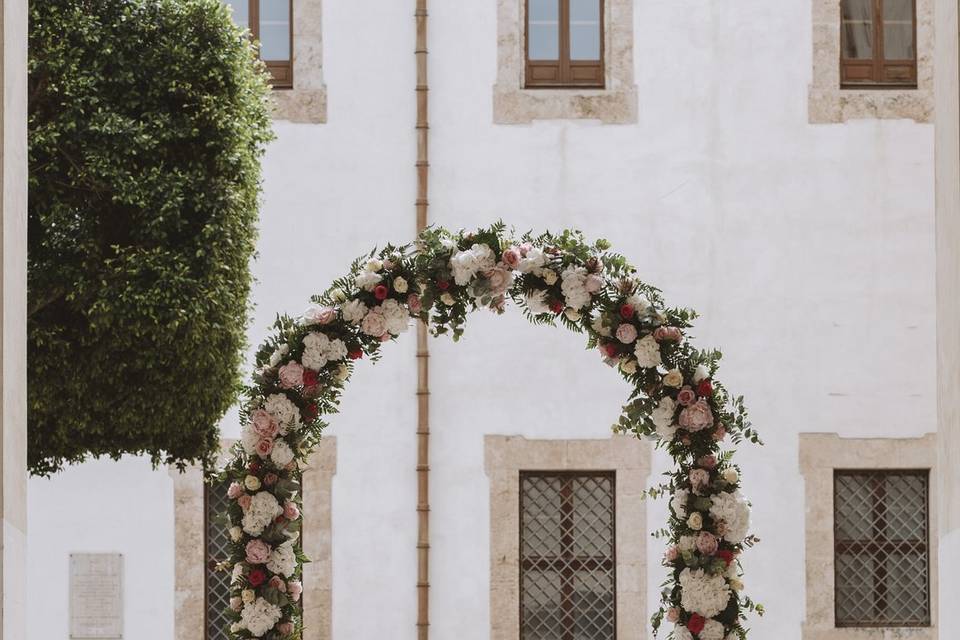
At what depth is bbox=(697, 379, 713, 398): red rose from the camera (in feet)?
22.0

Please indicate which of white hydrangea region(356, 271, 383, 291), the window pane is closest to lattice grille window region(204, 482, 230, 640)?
white hydrangea region(356, 271, 383, 291)

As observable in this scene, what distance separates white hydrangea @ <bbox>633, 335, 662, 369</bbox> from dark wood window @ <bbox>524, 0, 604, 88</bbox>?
4.54 m

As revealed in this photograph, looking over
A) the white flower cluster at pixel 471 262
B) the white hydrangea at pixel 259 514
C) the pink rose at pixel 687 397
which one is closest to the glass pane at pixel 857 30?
the pink rose at pixel 687 397

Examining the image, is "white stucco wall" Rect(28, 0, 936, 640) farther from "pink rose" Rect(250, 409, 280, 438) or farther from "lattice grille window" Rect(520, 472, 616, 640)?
"pink rose" Rect(250, 409, 280, 438)

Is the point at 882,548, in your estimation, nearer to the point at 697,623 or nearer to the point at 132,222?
the point at 697,623

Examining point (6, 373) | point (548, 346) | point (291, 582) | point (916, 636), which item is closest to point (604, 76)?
point (548, 346)

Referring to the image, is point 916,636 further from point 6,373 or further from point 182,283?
point 6,373

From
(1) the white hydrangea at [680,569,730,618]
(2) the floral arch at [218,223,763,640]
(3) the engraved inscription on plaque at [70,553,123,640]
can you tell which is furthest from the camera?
(3) the engraved inscription on plaque at [70,553,123,640]

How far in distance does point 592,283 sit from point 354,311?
3.51 feet

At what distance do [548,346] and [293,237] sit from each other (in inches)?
76.9

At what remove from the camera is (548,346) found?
10758mm

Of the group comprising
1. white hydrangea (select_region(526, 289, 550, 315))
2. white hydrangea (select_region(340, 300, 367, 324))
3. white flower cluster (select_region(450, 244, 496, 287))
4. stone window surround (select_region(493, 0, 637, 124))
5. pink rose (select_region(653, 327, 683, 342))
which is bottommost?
pink rose (select_region(653, 327, 683, 342))

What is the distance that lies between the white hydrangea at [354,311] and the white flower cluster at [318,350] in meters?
0.12

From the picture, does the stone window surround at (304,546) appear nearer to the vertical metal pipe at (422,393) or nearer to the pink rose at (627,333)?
the vertical metal pipe at (422,393)
